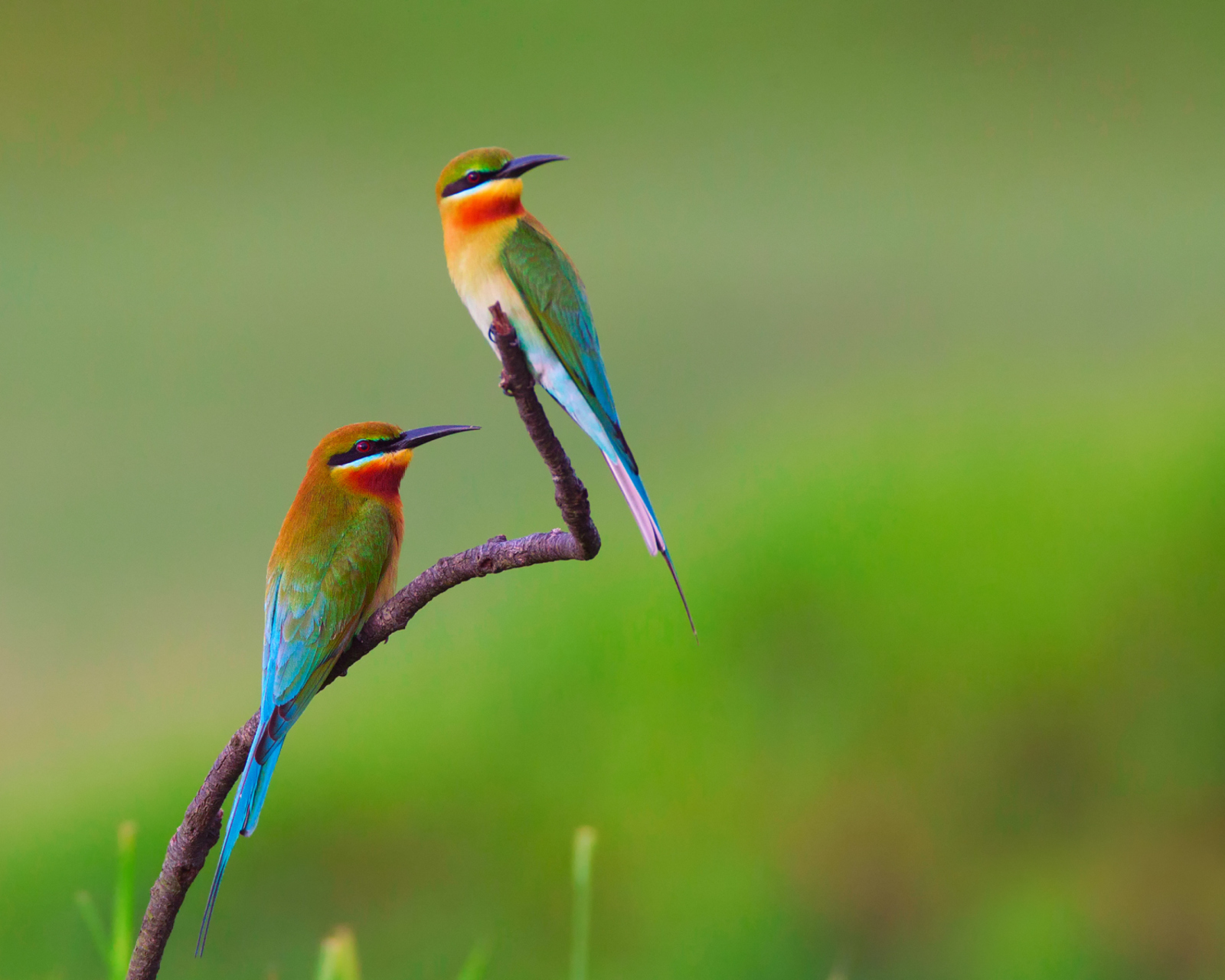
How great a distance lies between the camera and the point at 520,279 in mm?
1414

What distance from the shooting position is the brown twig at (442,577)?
3.53ft

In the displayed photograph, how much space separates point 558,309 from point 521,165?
179 millimetres

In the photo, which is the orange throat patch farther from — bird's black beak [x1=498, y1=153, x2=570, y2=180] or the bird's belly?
bird's black beak [x1=498, y1=153, x2=570, y2=180]

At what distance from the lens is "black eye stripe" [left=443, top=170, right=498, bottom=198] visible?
1.40 metres

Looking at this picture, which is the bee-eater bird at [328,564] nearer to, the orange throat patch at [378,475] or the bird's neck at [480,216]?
the orange throat patch at [378,475]

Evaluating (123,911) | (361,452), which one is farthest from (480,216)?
(123,911)

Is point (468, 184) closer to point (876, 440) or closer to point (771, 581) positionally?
point (771, 581)

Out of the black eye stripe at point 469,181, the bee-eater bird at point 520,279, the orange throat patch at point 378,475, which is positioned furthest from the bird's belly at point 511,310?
the orange throat patch at point 378,475

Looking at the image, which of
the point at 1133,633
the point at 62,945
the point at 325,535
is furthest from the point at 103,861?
the point at 1133,633

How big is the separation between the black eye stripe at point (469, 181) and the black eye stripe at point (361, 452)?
32cm

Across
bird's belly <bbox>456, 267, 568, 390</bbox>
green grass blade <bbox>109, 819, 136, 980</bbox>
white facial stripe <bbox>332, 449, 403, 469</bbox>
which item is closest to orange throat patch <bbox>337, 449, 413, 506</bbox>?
white facial stripe <bbox>332, 449, 403, 469</bbox>

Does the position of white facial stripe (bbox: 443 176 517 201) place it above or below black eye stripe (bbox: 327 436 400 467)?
above

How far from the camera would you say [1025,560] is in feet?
11.8

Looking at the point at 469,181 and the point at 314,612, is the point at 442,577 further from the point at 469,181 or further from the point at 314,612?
the point at 469,181
